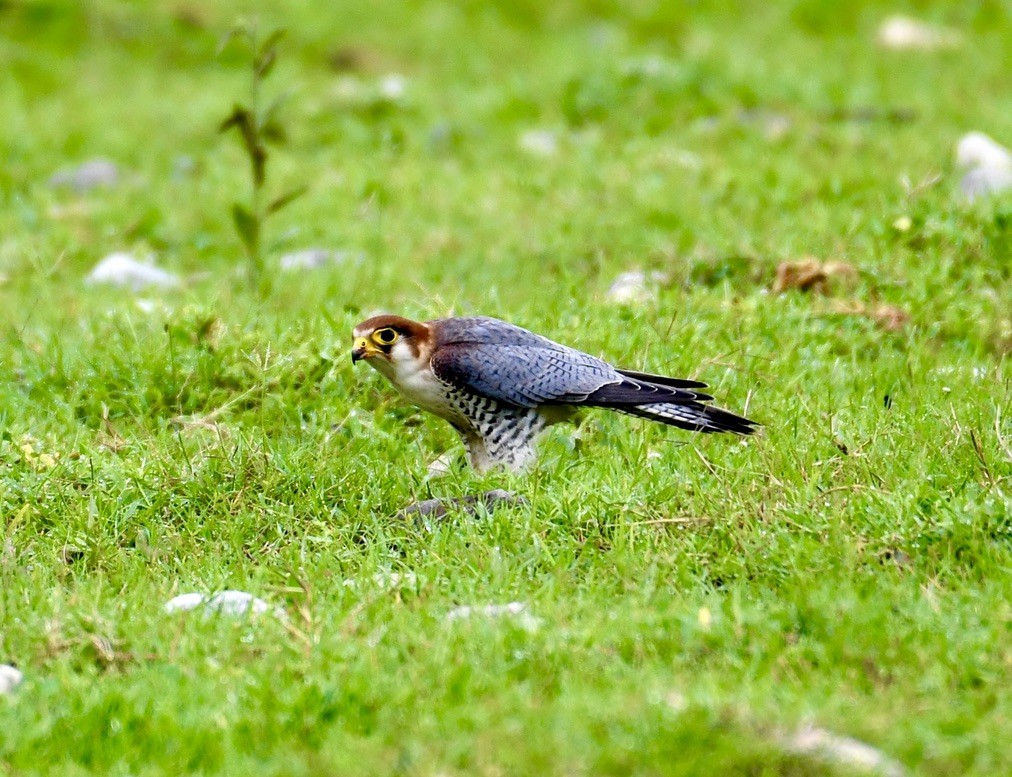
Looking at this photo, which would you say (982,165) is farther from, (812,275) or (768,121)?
(768,121)

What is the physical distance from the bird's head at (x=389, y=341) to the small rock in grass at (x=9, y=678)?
6.50 ft

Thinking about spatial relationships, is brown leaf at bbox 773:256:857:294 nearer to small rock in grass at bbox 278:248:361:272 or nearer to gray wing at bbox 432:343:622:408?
gray wing at bbox 432:343:622:408

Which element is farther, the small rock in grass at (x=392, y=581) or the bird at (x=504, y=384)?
the bird at (x=504, y=384)

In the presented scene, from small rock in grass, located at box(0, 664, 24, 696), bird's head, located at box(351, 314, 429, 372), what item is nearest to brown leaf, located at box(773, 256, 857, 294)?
bird's head, located at box(351, 314, 429, 372)

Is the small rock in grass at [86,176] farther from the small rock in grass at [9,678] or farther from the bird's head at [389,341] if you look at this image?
the small rock in grass at [9,678]

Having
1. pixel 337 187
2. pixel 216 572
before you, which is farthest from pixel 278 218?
pixel 216 572

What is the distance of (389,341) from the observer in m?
5.83

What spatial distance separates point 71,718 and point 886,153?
24.9ft

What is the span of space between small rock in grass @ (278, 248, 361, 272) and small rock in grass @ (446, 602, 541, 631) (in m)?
4.49

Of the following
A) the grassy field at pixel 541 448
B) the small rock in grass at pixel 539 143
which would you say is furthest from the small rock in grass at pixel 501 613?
the small rock in grass at pixel 539 143

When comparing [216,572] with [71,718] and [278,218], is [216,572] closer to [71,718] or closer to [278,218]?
[71,718]

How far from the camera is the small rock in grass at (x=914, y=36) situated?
1376 cm

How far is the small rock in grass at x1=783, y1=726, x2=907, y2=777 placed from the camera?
3.44m

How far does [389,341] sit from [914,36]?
9.69 metres
